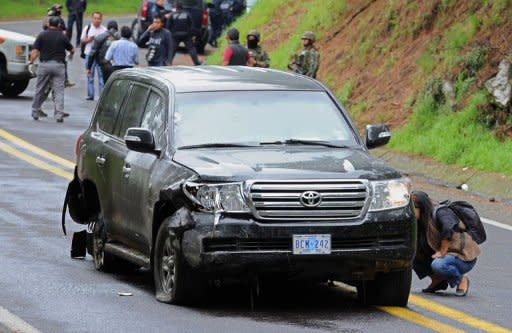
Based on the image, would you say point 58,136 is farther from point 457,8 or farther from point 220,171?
point 220,171

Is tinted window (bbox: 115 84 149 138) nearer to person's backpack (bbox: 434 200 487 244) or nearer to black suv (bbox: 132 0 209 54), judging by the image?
person's backpack (bbox: 434 200 487 244)

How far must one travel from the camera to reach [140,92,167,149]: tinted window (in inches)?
451

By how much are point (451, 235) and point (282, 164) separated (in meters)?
1.56

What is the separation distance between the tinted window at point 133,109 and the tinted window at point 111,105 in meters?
0.18

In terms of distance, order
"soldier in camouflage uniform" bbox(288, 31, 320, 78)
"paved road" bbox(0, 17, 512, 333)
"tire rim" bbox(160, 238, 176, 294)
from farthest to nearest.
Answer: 1. "soldier in camouflage uniform" bbox(288, 31, 320, 78)
2. "tire rim" bbox(160, 238, 176, 294)
3. "paved road" bbox(0, 17, 512, 333)

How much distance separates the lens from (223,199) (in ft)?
33.8

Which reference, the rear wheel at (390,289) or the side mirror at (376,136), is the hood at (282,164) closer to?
the side mirror at (376,136)

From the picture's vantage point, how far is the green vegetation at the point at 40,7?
57.2 metres

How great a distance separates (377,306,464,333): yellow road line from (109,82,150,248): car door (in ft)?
6.42

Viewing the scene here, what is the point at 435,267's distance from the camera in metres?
11.5

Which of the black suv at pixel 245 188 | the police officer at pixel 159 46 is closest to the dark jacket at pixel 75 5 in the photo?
the police officer at pixel 159 46

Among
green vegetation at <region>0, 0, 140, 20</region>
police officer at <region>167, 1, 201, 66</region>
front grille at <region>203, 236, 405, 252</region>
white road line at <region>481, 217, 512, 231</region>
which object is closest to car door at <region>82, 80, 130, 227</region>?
front grille at <region>203, 236, 405, 252</region>

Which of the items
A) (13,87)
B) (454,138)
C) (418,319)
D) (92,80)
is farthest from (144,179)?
(13,87)

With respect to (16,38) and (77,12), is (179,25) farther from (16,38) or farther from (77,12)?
(77,12)
